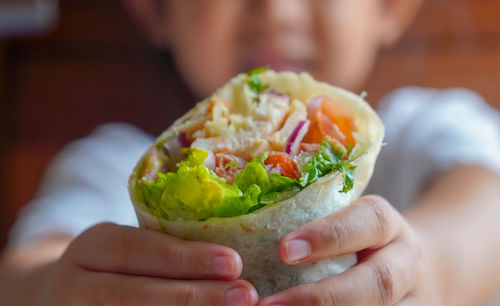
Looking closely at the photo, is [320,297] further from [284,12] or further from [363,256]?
[284,12]

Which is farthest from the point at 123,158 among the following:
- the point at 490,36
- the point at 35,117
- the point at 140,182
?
the point at 490,36

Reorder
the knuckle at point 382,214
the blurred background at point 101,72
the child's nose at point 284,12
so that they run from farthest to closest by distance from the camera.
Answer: the blurred background at point 101,72
the child's nose at point 284,12
the knuckle at point 382,214

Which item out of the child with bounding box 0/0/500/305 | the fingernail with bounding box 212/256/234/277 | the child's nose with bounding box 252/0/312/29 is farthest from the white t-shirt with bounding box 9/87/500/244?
the fingernail with bounding box 212/256/234/277

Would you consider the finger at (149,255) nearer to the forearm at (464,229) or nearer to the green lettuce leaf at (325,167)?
the green lettuce leaf at (325,167)

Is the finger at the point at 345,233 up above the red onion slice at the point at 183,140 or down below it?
below

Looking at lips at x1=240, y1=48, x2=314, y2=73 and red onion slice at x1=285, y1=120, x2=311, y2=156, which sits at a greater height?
red onion slice at x1=285, y1=120, x2=311, y2=156

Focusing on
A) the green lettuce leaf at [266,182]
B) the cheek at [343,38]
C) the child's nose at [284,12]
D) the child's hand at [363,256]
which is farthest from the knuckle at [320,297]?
the cheek at [343,38]

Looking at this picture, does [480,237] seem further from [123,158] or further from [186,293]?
[123,158]

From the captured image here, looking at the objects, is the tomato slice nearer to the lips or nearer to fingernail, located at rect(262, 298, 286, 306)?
fingernail, located at rect(262, 298, 286, 306)

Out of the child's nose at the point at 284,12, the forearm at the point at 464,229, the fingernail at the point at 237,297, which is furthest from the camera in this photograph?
the child's nose at the point at 284,12
